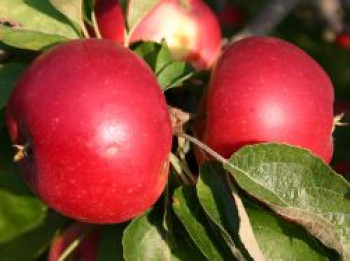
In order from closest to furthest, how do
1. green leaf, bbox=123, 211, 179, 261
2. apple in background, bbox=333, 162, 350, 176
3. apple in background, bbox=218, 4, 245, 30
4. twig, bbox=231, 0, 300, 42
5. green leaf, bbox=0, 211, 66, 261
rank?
green leaf, bbox=123, 211, 179, 261 < apple in background, bbox=333, 162, 350, 176 < green leaf, bbox=0, 211, 66, 261 < twig, bbox=231, 0, 300, 42 < apple in background, bbox=218, 4, 245, 30

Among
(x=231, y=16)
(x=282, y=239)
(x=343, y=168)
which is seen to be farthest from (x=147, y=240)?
(x=231, y=16)

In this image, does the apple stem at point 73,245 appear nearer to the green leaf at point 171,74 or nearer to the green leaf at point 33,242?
the green leaf at point 33,242

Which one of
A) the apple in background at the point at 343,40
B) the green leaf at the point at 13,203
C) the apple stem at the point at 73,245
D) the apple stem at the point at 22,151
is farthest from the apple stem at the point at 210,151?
the apple in background at the point at 343,40

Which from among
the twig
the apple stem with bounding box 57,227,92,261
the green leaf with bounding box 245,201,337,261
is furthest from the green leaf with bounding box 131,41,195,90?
the twig

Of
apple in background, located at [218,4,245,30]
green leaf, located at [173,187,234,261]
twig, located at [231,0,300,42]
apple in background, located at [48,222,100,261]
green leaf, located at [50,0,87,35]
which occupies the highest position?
green leaf, located at [50,0,87,35]

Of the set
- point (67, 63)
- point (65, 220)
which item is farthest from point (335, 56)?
Result: point (67, 63)

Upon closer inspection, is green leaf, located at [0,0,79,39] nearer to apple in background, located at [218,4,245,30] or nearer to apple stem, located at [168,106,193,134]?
apple stem, located at [168,106,193,134]

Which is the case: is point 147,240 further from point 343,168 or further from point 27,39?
point 343,168
